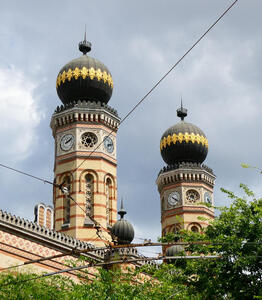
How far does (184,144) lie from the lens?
33.6m

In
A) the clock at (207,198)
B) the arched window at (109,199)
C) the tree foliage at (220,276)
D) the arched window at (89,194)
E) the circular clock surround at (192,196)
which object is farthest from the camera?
the clock at (207,198)

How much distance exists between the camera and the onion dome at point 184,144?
33562mm

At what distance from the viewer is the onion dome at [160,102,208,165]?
110ft

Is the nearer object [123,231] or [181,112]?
[123,231]

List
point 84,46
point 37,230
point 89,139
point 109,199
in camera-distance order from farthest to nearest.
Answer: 1. point 84,46
2. point 89,139
3. point 109,199
4. point 37,230

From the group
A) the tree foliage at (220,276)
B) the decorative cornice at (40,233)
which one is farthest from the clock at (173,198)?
the tree foliage at (220,276)

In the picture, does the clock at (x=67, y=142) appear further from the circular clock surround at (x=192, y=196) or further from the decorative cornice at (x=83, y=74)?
the circular clock surround at (x=192, y=196)

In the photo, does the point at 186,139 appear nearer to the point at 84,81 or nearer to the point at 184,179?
the point at 184,179

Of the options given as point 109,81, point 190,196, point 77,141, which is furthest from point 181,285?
point 190,196

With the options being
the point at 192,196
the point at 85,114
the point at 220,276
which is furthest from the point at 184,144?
the point at 220,276

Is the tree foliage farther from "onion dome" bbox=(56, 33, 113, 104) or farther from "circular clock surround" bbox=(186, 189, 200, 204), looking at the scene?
"circular clock surround" bbox=(186, 189, 200, 204)

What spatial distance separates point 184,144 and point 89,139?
894 centimetres

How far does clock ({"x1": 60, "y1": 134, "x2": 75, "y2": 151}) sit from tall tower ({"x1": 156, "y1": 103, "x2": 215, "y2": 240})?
9130 millimetres

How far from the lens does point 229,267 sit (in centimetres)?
1286
